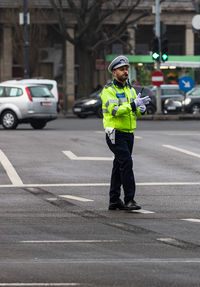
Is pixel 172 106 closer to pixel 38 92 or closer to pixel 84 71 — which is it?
pixel 84 71

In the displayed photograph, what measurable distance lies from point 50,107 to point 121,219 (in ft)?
70.5

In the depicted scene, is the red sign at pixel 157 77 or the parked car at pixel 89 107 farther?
the parked car at pixel 89 107

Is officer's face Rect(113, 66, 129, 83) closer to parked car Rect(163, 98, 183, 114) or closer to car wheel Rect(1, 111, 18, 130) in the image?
car wheel Rect(1, 111, 18, 130)

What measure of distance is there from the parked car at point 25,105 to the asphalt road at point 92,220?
11.3 m

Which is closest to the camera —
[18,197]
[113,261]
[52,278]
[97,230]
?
[52,278]

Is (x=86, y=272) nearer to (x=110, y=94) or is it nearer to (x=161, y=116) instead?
(x=110, y=94)

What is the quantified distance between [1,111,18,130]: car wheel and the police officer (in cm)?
2029

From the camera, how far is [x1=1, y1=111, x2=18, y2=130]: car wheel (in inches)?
1249

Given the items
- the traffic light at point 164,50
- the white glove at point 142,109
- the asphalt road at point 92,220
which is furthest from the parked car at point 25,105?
the white glove at point 142,109

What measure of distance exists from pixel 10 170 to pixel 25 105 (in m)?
15.5

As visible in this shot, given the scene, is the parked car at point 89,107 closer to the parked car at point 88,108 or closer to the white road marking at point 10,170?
the parked car at point 88,108

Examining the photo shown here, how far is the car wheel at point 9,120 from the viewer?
3172 centimetres

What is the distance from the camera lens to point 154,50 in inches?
1551

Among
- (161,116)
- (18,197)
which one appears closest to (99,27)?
(161,116)
